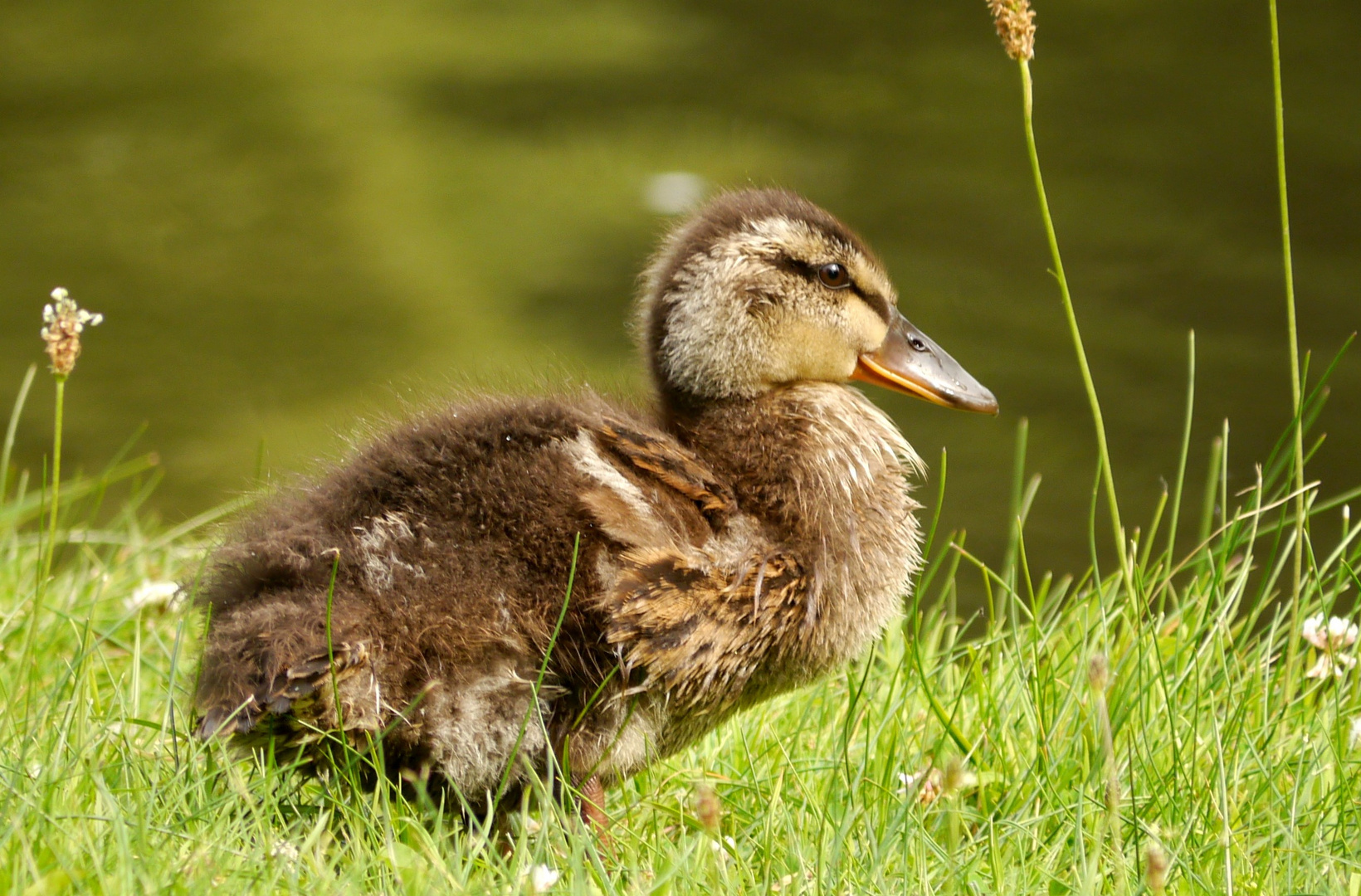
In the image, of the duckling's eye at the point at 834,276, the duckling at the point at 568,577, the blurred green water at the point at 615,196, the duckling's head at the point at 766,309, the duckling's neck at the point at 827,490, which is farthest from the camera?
the blurred green water at the point at 615,196

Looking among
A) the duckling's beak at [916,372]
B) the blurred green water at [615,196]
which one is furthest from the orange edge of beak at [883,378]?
the blurred green water at [615,196]


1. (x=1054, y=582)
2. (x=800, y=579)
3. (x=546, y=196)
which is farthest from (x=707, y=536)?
(x=546, y=196)

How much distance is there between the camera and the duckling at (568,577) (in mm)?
2359

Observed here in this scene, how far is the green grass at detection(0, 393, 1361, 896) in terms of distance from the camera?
7.04 ft

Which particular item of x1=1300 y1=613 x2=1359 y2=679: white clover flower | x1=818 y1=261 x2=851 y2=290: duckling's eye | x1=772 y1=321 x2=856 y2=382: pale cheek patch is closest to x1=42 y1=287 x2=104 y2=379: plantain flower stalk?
x1=772 y1=321 x2=856 y2=382: pale cheek patch

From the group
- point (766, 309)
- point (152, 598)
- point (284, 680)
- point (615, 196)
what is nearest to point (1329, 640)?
point (766, 309)

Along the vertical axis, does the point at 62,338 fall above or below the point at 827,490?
above

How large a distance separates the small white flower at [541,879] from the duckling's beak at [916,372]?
1.27 meters

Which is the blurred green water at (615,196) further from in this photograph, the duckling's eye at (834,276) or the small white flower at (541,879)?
the small white flower at (541,879)

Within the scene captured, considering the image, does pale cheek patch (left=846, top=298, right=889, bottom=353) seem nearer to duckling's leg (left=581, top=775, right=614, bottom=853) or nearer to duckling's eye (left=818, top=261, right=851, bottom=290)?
duckling's eye (left=818, top=261, right=851, bottom=290)

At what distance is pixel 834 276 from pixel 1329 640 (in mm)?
1159

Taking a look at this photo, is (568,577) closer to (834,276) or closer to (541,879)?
(541,879)

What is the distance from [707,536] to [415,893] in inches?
30.8

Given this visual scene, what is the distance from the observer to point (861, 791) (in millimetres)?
2541
